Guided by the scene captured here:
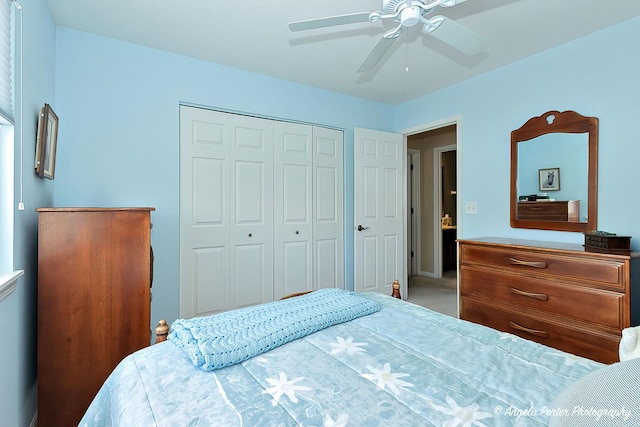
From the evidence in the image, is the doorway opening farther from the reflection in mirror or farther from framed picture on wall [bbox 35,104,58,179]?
framed picture on wall [bbox 35,104,58,179]

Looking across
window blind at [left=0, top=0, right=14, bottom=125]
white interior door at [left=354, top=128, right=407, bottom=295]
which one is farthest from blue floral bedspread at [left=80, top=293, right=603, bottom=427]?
white interior door at [left=354, top=128, right=407, bottom=295]

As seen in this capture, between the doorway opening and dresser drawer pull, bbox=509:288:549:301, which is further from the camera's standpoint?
the doorway opening

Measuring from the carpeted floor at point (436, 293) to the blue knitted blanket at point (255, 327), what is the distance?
2463mm

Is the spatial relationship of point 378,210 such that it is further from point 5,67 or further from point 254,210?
point 5,67

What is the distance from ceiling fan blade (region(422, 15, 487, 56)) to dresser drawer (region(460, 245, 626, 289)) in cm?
148

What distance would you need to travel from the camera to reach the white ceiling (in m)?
2.02

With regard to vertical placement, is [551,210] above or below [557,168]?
below

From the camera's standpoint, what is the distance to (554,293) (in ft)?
7.01

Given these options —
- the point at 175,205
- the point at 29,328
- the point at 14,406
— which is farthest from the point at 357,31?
the point at 14,406

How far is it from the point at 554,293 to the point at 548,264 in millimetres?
197


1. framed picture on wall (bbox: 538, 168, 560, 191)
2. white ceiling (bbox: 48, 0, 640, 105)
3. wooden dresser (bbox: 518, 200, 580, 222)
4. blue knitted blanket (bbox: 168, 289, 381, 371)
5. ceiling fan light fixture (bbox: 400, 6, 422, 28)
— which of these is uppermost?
white ceiling (bbox: 48, 0, 640, 105)

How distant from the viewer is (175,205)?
266 cm

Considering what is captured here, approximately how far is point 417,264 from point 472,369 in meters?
4.81

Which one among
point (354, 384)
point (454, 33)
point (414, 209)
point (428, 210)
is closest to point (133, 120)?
point (454, 33)
